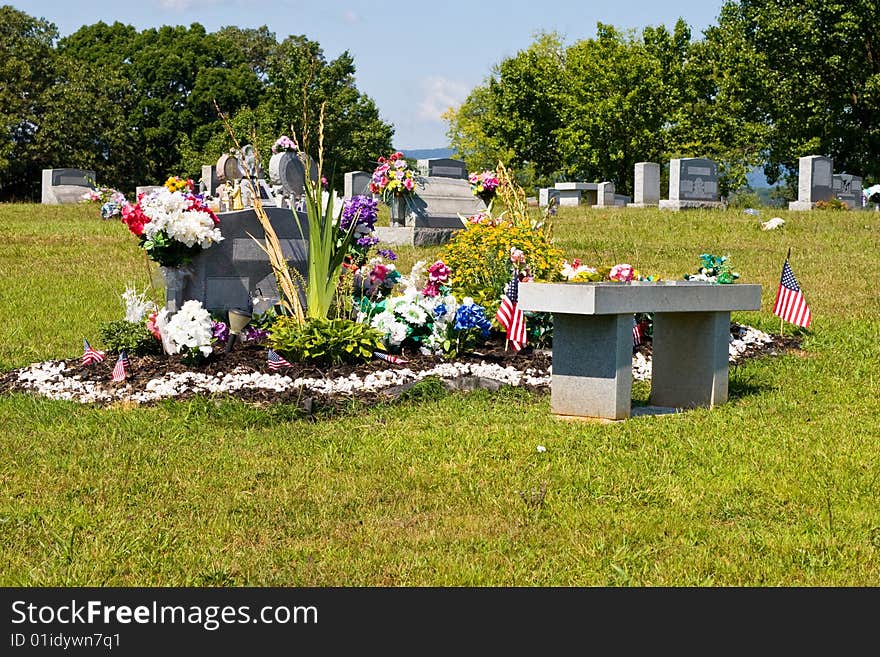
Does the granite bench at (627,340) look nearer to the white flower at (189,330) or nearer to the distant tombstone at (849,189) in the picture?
the white flower at (189,330)

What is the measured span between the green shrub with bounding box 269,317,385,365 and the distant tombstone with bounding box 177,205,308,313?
874 millimetres

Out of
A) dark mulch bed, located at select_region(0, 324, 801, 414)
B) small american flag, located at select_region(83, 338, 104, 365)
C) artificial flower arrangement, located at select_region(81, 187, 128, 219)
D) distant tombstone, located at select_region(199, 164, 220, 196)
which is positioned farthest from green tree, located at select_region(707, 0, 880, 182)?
small american flag, located at select_region(83, 338, 104, 365)

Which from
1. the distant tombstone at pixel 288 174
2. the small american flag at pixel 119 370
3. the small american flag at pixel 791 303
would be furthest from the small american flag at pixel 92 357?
the small american flag at pixel 791 303

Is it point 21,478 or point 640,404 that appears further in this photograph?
point 640,404

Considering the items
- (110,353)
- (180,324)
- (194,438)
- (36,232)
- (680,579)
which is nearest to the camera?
(680,579)

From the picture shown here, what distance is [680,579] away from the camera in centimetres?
409

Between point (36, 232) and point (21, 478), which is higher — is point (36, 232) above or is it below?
above

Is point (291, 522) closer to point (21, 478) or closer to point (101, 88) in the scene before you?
point (21, 478)

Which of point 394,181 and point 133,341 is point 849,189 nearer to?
point 394,181

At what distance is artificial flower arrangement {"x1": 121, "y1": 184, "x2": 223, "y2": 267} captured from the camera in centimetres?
871

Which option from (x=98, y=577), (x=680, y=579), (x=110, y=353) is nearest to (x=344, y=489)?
(x=98, y=577)

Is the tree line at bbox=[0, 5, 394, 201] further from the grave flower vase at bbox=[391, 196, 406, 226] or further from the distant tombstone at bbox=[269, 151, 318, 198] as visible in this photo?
the distant tombstone at bbox=[269, 151, 318, 198]

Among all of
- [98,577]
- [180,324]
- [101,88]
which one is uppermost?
[101,88]

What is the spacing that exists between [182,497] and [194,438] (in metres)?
1.33
